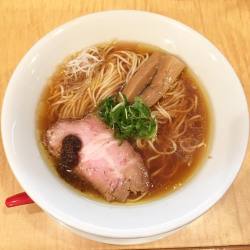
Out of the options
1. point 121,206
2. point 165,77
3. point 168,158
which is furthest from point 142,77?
point 121,206

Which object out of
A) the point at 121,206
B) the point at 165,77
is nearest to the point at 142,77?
the point at 165,77

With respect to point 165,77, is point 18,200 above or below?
below

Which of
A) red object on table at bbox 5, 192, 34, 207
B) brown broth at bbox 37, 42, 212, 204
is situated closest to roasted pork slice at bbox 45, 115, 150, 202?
brown broth at bbox 37, 42, 212, 204

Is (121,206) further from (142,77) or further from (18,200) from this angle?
(142,77)

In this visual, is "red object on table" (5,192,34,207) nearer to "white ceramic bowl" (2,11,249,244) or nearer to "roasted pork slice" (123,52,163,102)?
"white ceramic bowl" (2,11,249,244)

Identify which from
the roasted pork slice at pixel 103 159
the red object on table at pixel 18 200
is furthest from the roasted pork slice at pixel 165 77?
the red object on table at pixel 18 200

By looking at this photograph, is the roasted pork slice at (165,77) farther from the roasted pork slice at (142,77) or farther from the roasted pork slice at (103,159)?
the roasted pork slice at (103,159)

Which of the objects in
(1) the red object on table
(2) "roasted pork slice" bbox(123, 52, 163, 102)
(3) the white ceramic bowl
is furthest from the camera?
(2) "roasted pork slice" bbox(123, 52, 163, 102)

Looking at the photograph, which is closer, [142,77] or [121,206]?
[121,206]
